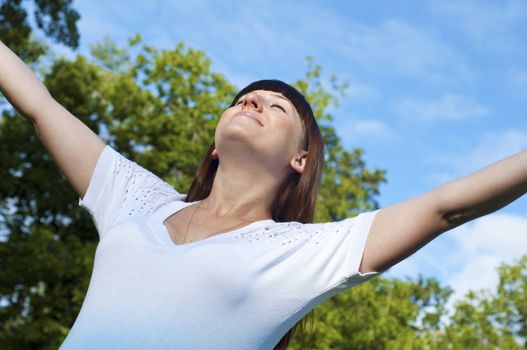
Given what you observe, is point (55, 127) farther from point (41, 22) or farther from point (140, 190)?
point (41, 22)

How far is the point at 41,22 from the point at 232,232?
11.0 m

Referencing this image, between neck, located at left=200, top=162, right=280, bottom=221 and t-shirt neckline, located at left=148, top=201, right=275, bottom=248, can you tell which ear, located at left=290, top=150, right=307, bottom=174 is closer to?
neck, located at left=200, top=162, right=280, bottom=221

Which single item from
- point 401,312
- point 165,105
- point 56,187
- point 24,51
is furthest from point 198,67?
point 401,312

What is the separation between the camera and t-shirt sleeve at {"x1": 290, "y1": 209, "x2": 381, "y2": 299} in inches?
83.2

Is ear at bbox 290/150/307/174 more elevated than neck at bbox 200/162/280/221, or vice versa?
ear at bbox 290/150/307/174

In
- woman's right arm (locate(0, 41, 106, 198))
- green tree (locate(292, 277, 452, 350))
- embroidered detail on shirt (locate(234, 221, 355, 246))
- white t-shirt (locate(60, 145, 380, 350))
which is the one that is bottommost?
white t-shirt (locate(60, 145, 380, 350))

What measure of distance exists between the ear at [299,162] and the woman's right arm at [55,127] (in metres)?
0.66

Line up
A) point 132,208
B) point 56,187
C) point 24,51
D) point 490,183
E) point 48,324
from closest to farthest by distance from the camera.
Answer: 1. point 490,183
2. point 132,208
3. point 24,51
4. point 48,324
5. point 56,187

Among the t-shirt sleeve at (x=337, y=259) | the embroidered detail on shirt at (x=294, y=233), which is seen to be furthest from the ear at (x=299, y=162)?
the t-shirt sleeve at (x=337, y=259)

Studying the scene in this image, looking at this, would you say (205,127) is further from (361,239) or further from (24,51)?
(361,239)

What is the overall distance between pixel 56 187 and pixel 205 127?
3894 millimetres

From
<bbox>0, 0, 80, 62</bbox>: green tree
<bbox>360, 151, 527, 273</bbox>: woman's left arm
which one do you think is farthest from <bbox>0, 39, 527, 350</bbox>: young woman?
<bbox>0, 0, 80, 62</bbox>: green tree

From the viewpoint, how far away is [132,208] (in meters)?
2.52

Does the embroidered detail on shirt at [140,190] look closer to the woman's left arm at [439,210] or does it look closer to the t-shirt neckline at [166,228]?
the t-shirt neckline at [166,228]
